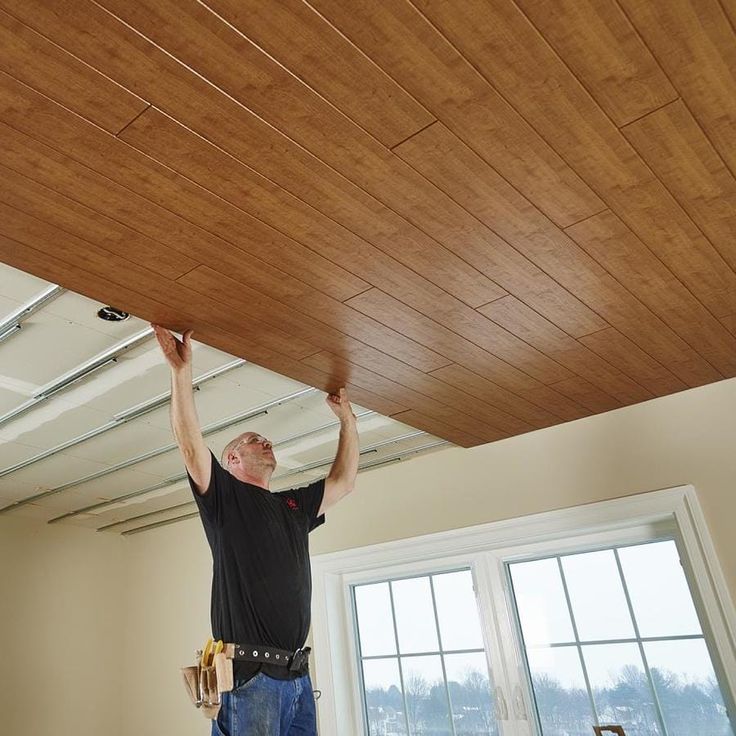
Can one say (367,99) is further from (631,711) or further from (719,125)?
(631,711)

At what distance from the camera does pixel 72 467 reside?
13.6 ft

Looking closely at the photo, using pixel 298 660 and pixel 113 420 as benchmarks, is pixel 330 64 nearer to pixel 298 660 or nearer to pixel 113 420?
pixel 298 660

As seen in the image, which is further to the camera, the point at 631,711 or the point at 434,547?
the point at 434,547

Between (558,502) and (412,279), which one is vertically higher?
(412,279)

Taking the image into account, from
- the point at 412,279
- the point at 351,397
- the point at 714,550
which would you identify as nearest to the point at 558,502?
the point at 714,550

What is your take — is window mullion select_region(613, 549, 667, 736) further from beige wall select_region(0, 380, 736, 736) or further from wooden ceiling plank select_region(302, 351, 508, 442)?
wooden ceiling plank select_region(302, 351, 508, 442)

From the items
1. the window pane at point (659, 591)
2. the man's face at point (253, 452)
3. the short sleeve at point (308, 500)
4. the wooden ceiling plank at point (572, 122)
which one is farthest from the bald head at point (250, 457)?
the window pane at point (659, 591)

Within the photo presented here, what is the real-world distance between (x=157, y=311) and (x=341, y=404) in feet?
3.49

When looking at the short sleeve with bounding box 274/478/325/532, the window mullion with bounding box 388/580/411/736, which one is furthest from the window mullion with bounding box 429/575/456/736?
the short sleeve with bounding box 274/478/325/532

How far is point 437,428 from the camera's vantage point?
12.2 feet

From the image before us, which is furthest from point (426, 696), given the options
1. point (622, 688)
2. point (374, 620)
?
point (622, 688)

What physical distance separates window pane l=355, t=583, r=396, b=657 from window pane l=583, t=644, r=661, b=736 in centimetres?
131

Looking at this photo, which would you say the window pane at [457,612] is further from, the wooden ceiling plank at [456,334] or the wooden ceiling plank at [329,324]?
the wooden ceiling plank at [329,324]

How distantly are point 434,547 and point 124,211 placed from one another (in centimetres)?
289
